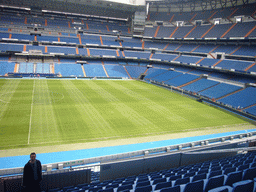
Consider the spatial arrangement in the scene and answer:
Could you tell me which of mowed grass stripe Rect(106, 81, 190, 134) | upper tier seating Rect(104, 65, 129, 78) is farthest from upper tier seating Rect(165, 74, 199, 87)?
upper tier seating Rect(104, 65, 129, 78)

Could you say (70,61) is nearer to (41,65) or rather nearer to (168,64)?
(41,65)

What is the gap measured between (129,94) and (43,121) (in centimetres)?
1590

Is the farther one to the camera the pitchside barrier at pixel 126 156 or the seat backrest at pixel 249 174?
the pitchside barrier at pixel 126 156

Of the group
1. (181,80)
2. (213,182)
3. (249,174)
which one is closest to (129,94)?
(181,80)

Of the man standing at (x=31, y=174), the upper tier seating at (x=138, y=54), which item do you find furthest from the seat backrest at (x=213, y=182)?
the upper tier seating at (x=138, y=54)

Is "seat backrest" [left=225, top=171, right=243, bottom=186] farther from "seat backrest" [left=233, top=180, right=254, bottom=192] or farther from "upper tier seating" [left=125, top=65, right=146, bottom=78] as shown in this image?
"upper tier seating" [left=125, top=65, right=146, bottom=78]

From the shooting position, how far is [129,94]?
3084 centimetres

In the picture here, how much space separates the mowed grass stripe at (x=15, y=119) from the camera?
44.8ft

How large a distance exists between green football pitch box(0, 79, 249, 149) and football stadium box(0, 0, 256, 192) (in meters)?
0.14

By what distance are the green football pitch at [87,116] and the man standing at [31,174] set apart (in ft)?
29.2

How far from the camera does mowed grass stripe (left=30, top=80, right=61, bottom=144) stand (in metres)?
14.5

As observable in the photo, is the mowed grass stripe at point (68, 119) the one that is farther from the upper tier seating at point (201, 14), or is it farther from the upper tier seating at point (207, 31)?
the upper tier seating at point (201, 14)

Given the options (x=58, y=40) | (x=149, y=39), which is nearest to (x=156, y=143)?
(x=58, y=40)

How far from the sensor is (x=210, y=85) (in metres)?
35.0
